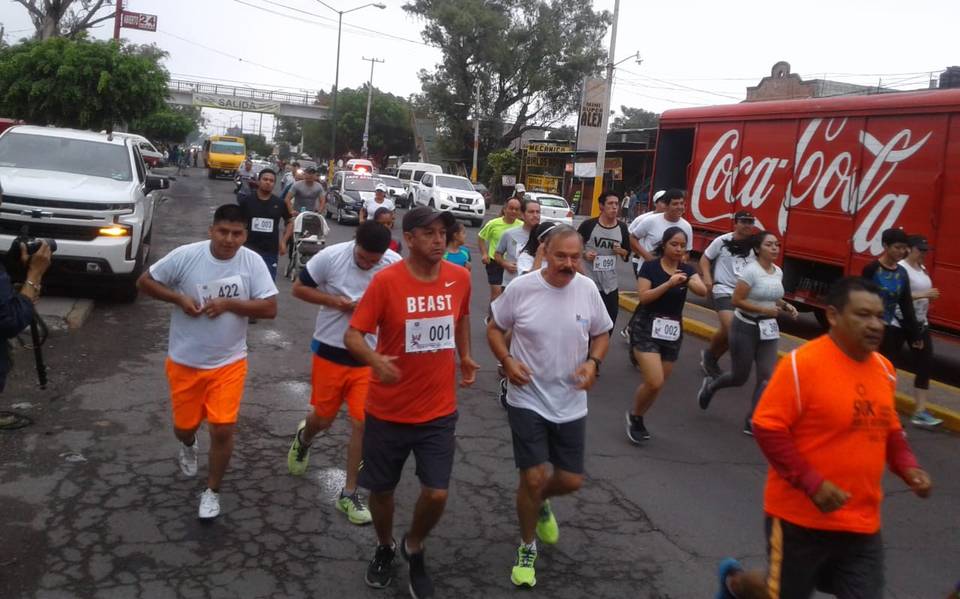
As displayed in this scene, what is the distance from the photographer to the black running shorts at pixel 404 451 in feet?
13.6

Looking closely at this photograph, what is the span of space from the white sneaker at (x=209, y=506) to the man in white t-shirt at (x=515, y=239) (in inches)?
168

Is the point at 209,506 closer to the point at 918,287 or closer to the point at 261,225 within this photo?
the point at 261,225

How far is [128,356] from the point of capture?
8578 mm

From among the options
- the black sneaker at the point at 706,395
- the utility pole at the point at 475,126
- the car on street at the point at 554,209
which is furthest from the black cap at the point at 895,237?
the utility pole at the point at 475,126

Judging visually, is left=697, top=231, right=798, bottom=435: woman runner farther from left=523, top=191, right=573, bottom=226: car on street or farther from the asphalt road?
left=523, top=191, right=573, bottom=226: car on street

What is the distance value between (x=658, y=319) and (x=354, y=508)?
9.35ft

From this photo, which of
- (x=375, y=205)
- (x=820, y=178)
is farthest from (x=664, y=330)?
(x=375, y=205)

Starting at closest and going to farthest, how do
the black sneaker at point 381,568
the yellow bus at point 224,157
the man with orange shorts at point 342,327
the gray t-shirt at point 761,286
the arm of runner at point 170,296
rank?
the black sneaker at point 381,568
the arm of runner at point 170,296
the man with orange shorts at point 342,327
the gray t-shirt at point 761,286
the yellow bus at point 224,157

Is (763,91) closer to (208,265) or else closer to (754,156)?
(754,156)

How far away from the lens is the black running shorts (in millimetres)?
4160

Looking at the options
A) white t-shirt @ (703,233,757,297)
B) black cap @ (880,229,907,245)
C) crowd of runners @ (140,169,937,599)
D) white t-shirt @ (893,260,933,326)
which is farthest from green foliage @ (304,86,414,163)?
crowd of runners @ (140,169,937,599)

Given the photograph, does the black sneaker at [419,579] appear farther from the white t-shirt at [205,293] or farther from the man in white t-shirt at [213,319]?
the white t-shirt at [205,293]

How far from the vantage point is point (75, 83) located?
17.6 metres

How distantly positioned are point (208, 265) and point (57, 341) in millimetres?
4777
